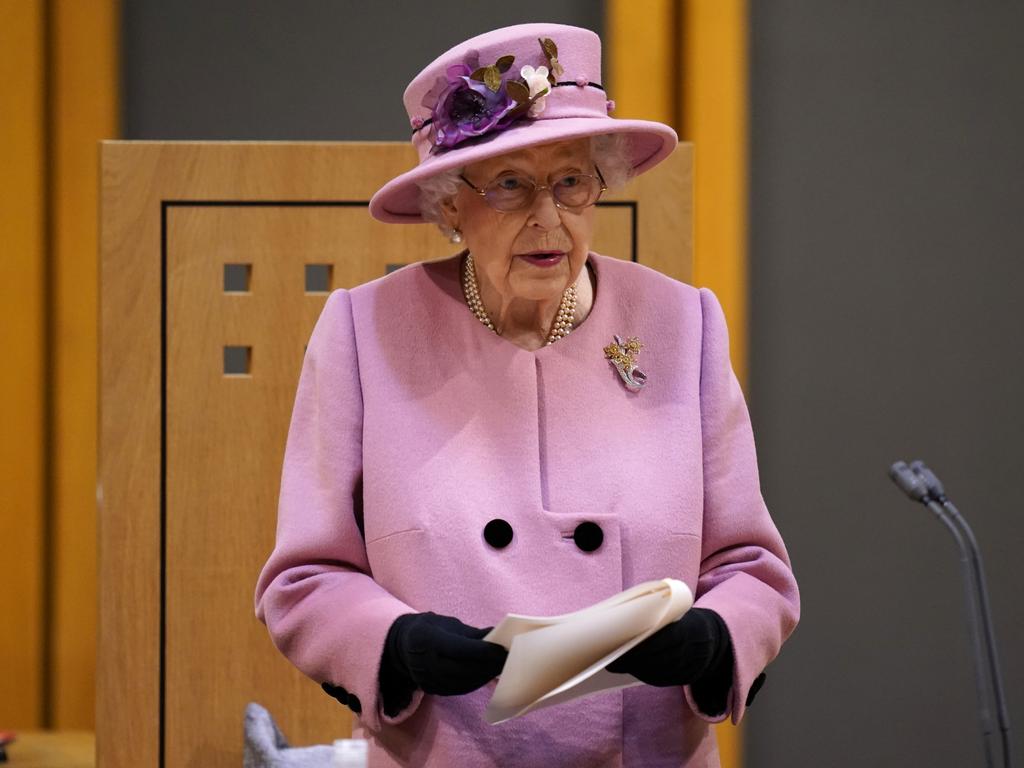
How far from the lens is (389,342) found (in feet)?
6.24

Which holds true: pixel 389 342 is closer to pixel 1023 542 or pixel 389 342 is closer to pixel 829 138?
pixel 829 138

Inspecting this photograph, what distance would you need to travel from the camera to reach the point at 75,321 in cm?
373

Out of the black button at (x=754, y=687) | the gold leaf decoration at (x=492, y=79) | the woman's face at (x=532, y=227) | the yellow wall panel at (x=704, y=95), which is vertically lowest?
the black button at (x=754, y=687)

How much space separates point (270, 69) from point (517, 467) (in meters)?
2.29

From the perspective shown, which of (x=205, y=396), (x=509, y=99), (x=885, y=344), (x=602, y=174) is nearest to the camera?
(x=509, y=99)

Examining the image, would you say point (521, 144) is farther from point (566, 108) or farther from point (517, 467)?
point (517, 467)

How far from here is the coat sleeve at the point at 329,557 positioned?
172 cm

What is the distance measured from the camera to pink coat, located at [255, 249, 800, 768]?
175 cm

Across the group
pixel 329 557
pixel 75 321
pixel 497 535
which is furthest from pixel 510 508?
pixel 75 321

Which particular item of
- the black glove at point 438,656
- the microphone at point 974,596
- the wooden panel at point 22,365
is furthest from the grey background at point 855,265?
the black glove at point 438,656

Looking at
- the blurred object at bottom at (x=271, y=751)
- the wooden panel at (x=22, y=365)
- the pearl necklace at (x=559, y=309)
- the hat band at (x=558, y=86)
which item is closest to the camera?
the hat band at (x=558, y=86)

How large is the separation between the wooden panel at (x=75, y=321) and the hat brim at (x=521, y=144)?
2.01m

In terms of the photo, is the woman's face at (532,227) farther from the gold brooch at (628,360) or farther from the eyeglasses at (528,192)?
the gold brooch at (628,360)

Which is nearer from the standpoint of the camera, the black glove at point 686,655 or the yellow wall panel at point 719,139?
the black glove at point 686,655
